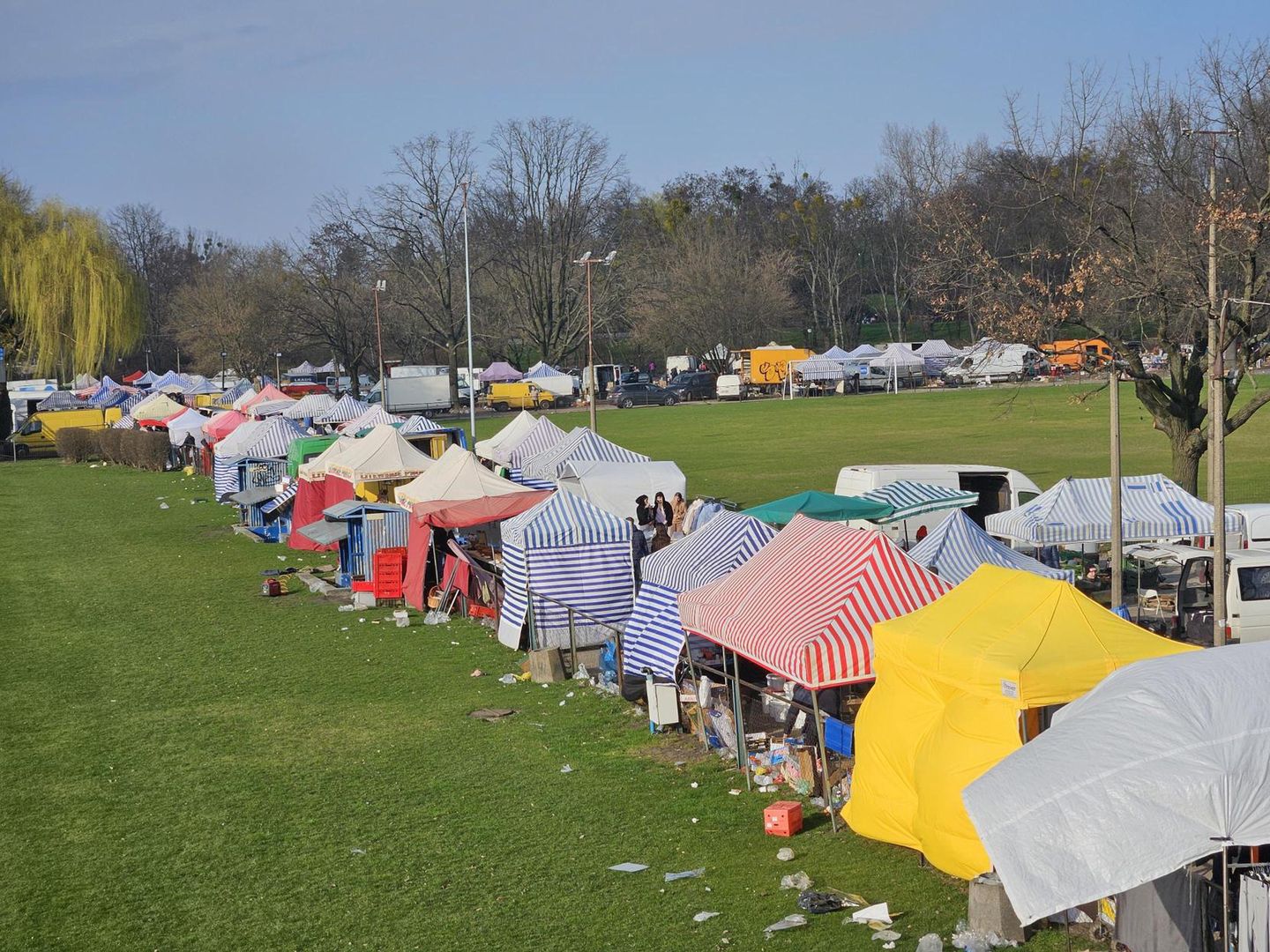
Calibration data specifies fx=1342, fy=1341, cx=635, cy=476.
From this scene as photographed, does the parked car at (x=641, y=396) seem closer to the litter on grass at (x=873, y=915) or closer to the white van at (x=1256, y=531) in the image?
the white van at (x=1256, y=531)

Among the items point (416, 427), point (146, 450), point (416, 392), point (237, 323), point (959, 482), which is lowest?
point (959, 482)

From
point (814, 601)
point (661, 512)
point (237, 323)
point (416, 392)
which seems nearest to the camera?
point (814, 601)

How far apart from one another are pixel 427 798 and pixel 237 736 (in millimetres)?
3481

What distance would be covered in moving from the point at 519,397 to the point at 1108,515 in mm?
55936

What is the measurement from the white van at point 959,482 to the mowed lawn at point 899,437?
1501 millimetres

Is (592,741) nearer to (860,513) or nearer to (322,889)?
(322,889)

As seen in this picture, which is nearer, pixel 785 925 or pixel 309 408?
pixel 785 925

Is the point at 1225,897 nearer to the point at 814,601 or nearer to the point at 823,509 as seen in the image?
the point at 814,601

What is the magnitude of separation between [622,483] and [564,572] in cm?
680

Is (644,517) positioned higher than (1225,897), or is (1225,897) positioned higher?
(644,517)

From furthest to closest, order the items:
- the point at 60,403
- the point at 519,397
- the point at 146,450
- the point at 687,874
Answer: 1. the point at 519,397
2. the point at 60,403
3. the point at 146,450
4. the point at 687,874

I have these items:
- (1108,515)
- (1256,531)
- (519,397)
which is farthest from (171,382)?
(1256,531)

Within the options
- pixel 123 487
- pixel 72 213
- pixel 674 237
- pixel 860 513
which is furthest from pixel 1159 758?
pixel 674 237

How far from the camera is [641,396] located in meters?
74.1
